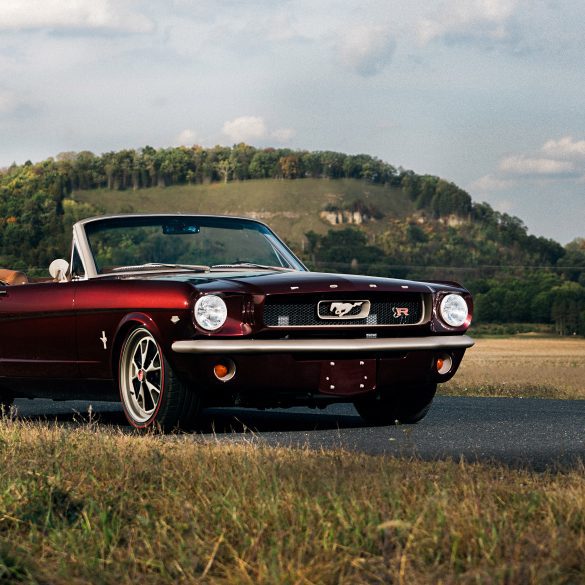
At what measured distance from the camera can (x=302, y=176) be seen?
191m

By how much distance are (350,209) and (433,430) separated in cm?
17500

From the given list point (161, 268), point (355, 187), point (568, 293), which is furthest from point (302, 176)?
point (161, 268)

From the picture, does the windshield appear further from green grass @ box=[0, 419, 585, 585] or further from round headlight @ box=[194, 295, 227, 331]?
green grass @ box=[0, 419, 585, 585]

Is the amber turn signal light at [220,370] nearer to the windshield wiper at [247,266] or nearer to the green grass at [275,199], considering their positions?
the windshield wiper at [247,266]

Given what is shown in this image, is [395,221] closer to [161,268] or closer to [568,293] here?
[568,293]

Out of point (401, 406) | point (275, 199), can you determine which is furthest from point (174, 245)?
point (275, 199)

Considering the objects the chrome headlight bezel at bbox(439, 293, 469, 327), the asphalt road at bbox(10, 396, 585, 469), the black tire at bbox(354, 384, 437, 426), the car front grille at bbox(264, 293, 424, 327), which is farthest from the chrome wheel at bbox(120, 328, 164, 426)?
the chrome headlight bezel at bbox(439, 293, 469, 327)

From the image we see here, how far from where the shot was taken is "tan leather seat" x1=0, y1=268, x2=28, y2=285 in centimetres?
1049

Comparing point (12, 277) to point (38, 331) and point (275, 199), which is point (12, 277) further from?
point (275, 199)

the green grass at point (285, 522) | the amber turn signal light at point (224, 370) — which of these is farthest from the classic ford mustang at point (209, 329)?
the green grass at point (285, 522)

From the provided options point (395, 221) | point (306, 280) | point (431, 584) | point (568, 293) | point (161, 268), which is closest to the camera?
point (431, 584)

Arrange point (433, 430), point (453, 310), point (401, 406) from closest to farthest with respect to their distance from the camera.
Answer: point (433, 430)
point (453, 310)
point (401, 406)

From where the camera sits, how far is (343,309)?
8289 millimetres

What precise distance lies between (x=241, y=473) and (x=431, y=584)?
187 centimetres
